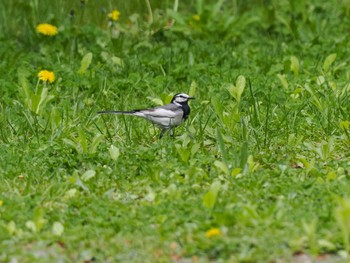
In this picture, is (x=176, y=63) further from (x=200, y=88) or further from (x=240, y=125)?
(x=240, y=125)

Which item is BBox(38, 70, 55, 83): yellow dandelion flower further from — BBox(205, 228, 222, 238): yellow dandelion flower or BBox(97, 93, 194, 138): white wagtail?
BBox(205, 228, 222, 238): yellow dandelion flower

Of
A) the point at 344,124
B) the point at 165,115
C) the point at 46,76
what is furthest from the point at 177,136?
the point at 46,76

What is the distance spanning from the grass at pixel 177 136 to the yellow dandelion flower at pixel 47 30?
11 cm

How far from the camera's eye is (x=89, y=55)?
8.73 m

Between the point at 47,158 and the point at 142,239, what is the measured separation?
1585 mm

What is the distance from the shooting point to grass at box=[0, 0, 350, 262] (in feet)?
17.0

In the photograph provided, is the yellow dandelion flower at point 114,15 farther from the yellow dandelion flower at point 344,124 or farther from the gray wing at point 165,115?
the yellow dandelion flower at point 344,124

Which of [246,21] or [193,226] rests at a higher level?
[193,226]

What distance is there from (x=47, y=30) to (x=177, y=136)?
2.99 metres

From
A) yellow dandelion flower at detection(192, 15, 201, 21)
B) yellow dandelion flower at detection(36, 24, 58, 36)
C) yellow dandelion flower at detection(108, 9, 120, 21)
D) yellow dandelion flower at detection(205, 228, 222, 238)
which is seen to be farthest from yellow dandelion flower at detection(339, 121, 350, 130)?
yellow dandelion flower at detection(108, 9, 120, 21)

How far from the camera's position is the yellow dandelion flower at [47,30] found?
9.62 m

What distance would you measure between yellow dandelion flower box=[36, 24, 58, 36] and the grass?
109 millimetres

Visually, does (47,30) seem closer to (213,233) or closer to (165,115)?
(165,115)

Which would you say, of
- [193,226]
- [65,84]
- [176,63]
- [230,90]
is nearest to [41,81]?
[65,84]
